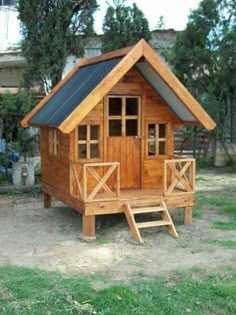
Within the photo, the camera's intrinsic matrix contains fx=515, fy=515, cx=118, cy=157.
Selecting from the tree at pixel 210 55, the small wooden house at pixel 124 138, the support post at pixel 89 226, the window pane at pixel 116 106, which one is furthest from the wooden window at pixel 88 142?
the tree at pixel 210 55

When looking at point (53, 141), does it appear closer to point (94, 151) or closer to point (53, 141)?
point (53, 141)

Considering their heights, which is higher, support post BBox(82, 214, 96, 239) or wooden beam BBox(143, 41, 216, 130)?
wooden beam BBox(143, 41, 216, 130)

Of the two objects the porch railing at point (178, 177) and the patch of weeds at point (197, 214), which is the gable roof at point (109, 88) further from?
the patch of weeds at point (197, 214)

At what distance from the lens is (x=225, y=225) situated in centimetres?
949

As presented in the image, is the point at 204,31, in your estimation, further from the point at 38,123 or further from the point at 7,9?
the point at 7,9

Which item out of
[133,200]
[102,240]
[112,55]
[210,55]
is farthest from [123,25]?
[102,240]

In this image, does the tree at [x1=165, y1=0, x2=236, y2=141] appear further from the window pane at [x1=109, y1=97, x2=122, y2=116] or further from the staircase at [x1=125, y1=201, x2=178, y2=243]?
the staircase at [x1=125, y1=201, x2=178, y2=243]

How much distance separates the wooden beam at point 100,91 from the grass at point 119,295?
2.64 metres

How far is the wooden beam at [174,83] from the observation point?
28.8ft

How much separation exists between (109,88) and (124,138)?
A: 1.38 m

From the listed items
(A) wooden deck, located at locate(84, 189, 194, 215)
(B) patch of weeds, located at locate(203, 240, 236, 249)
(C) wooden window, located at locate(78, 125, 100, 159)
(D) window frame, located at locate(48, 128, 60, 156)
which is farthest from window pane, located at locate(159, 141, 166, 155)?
(B) patch of weeds, located at locate(203, 240, 236, 249)

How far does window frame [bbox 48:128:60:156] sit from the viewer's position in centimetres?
1006

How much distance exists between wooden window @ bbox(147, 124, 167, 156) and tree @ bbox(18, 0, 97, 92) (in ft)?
14.5

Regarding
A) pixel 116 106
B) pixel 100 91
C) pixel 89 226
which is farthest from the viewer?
pixel 116 106
